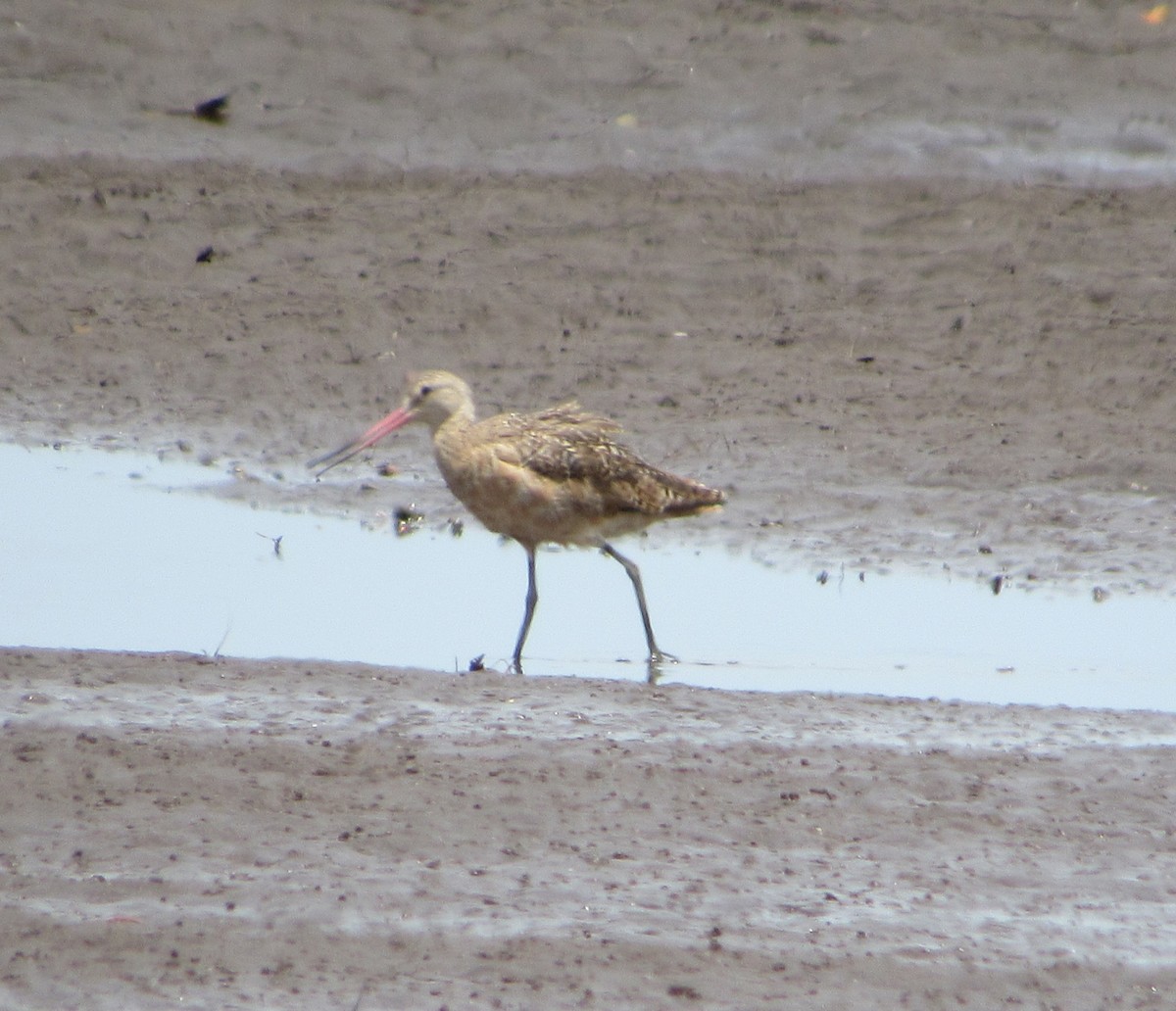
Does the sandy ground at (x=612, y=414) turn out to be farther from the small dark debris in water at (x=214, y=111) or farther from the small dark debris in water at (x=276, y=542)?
the small dark debris in water at (x=276, y=542)

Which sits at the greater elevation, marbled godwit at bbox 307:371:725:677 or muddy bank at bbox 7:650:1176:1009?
marbled godwit at bbox 307:371:725:677

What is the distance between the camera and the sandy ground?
5543 mm

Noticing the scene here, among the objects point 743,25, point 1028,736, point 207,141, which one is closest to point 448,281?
point 207,141

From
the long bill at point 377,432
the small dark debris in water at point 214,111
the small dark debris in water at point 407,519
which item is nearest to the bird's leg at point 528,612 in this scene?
the long bill at point 377,432

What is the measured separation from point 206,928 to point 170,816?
729mm

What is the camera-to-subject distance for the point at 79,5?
598 inches

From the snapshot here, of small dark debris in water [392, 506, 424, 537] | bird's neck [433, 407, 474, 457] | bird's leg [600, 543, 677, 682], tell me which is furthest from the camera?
small dark debris in water [392, 506, 424, 537]

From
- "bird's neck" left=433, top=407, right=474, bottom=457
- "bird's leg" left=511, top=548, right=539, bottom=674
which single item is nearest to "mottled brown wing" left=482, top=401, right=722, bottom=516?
"bird's neck" left=433, top=407, right=474, bottom=457

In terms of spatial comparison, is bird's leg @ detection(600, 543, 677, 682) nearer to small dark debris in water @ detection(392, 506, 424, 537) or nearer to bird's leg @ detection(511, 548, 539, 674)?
bird's leg @ detection(511, 548, 539, 674)

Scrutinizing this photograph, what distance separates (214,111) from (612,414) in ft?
14.6

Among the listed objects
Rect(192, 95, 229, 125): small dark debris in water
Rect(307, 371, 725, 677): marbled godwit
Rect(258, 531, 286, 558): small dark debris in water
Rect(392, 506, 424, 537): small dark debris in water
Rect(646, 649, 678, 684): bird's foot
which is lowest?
Rect(646, 649, 678, 684): bird's foot

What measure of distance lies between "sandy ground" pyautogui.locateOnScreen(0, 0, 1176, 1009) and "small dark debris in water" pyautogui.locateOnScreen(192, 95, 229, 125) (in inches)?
5.9

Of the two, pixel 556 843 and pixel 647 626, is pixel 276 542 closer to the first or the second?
pixel 647 626

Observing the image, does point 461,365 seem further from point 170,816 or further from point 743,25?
point 170,816
